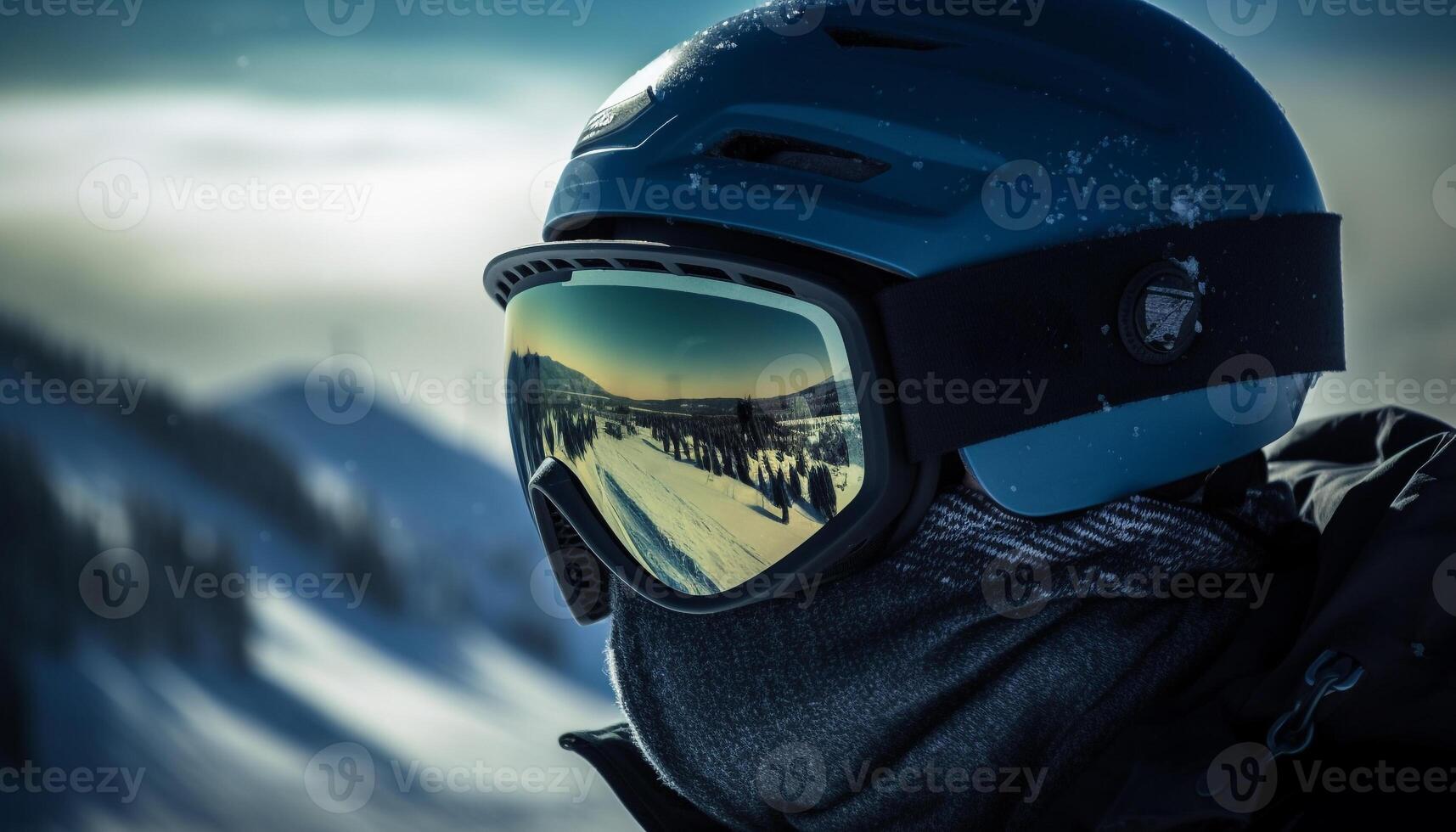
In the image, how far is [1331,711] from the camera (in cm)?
98

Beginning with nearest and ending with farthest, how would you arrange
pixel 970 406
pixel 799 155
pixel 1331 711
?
pixel 1331 711 < pixel 970 406 < pixel 799 155

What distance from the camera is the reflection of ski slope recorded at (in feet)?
3.87

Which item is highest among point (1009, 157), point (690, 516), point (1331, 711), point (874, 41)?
point (874, 41)

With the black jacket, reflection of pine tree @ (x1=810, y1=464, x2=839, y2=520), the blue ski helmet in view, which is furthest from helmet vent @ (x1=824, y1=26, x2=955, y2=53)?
the black jacket

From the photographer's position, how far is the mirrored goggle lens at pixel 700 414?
1133 mm

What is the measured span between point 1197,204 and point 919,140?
12.8 inches

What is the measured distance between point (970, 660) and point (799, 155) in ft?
2.05

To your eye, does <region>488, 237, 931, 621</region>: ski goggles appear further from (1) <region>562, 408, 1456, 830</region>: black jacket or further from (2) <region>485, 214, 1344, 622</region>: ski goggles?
(1) <region>562, 408, 1456, 830</region>: black jacket

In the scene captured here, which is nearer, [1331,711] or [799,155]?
[1331,711]

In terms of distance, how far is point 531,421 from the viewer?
4.83ft

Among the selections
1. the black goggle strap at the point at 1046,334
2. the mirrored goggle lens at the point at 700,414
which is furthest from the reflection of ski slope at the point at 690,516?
the black goggle strap at the point at 1046,334

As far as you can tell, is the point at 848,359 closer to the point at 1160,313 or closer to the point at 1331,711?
the point at 1160,313

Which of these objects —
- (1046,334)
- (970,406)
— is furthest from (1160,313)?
(970,406)

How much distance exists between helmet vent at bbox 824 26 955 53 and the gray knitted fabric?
0.56 metres
